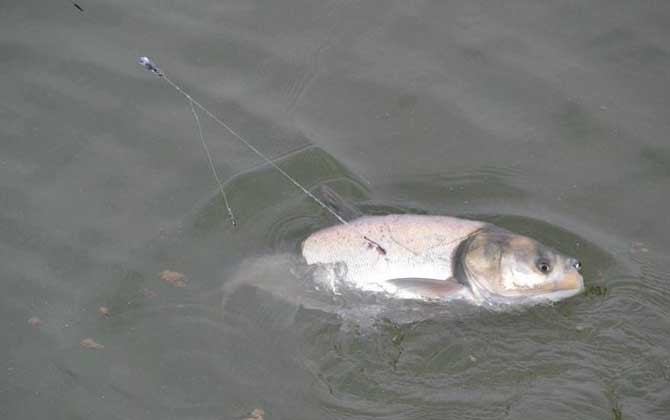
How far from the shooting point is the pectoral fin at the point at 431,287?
464 cm

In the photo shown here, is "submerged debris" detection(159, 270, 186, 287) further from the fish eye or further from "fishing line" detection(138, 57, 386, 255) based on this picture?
the fish eye

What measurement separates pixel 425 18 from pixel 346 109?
1.16 meters

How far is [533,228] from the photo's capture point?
5.11 meters

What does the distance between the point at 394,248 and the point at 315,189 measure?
94cm

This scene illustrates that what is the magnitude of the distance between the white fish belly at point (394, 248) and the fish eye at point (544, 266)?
1.43 ft

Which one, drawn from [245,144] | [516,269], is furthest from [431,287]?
[245,144]

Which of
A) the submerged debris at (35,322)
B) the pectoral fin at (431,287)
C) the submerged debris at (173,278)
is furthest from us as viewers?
the submerged debris at (173,278)

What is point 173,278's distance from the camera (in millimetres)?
5031

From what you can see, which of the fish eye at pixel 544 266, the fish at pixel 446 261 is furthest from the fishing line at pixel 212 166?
the fish eye at pixel 544 266

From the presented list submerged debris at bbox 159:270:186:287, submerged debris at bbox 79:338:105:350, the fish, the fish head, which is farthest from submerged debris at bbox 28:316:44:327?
the fish head

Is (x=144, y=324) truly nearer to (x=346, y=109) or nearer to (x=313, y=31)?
(x=346, y=109)

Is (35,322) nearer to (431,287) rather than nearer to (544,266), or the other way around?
(431,287)

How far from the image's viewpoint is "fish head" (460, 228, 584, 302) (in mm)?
4559

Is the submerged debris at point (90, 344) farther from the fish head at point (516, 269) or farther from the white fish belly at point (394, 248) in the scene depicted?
the fish head at point (516, 269)
